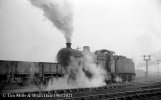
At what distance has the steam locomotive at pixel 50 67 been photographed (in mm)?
14781

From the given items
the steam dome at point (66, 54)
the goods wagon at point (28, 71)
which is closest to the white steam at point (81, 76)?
the steam dome at point (66, 54)

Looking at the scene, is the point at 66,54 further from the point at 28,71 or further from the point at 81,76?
the point at 28,71

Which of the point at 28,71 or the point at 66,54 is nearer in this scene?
the point at 28,71

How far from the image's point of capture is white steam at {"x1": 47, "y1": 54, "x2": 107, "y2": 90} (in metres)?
18.7

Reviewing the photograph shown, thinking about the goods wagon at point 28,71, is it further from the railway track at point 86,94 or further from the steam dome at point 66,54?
the steam dome at point 66,54

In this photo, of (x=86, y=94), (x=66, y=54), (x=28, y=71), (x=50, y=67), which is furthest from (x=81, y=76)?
(x=28, y=71)

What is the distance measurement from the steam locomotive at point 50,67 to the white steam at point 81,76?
0.45 m

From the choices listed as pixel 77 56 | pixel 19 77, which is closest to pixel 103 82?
pixel 77 56

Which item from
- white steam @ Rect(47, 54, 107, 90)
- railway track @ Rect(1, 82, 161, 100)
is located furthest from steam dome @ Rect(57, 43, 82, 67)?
railway track @ Rect(1, 82, 161, 100)

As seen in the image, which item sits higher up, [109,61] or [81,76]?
[109,61]

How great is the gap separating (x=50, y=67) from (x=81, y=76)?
397 centimetres

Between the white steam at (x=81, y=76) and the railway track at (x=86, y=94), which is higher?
the white steam at (x=81, y=76)

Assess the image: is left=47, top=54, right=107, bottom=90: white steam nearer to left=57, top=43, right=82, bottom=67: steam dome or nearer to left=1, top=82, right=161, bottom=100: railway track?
left=57, top=43, right=82, bottom=67: steam dome

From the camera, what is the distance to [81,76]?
2055cm
